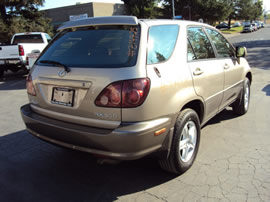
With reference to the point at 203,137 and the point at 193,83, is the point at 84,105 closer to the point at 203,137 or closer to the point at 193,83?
the point at 193,83

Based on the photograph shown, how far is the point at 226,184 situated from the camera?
281 centimetres

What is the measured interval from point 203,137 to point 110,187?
1.85 meters

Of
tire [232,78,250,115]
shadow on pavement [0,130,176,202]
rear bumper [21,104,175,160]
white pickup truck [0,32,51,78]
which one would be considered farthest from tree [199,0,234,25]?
rear bumper [21,104,175,160]

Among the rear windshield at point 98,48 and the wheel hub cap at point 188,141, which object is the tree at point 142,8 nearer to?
the rear windshield at point 98,48

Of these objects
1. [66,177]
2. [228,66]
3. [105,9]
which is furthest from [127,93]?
[105,9]

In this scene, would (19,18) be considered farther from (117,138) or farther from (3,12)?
(117,138)

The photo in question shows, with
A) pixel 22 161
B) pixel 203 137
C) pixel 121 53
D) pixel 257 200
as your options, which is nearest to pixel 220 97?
pixel 203 137

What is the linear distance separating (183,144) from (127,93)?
1.08 metres

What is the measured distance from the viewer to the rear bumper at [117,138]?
234 cm

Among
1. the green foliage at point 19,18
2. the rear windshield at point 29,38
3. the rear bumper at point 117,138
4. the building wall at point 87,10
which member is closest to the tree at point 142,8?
the building wall at point 87,10

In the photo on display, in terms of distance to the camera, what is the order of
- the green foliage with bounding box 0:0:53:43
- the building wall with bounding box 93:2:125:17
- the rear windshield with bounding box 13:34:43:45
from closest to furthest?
the rear windshield with bounding box 13:34:43:45, the green foliage with bounding box 0:0:53:43, the building wall with bounding box 93:2:125:17

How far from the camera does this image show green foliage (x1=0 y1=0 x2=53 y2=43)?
2477cm

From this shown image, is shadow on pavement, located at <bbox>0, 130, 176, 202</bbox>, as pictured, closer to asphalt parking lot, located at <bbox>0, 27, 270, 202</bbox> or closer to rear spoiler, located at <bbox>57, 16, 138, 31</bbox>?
asphalt parking lot, located at <bbox>0, 27, 270, 202</bbox>

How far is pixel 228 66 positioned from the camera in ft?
13.3
